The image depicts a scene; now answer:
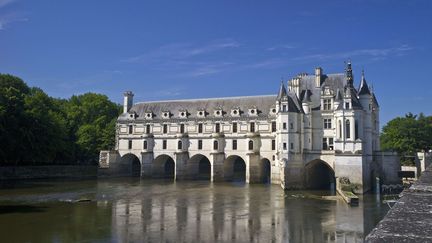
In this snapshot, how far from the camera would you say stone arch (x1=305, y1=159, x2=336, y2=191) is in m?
37.1

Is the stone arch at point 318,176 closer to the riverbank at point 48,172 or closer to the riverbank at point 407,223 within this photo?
the riverbank at point 48,172

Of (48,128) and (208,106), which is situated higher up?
(208,106)

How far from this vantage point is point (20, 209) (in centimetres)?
2380

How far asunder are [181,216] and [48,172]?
32.0 m

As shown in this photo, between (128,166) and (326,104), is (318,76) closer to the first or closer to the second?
(326,104)

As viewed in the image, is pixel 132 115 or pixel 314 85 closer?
pixel 314 85

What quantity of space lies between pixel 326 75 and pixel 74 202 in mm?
27570

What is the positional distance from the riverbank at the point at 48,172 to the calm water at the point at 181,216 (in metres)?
11.0

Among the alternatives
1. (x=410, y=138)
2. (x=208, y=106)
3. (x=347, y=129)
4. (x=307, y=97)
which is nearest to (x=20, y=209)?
(x=347, y=129)

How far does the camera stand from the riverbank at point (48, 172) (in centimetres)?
4388

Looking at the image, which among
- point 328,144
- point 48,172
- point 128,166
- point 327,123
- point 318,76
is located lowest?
point 48,172

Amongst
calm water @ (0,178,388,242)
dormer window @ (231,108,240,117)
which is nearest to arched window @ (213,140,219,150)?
dormer window @ (231,108,240,117)

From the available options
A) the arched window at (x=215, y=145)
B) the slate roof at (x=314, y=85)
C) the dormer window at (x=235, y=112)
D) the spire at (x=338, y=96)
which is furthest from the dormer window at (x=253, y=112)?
the spire at (x=338, y=96)

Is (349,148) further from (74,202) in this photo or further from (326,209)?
(74,202)
